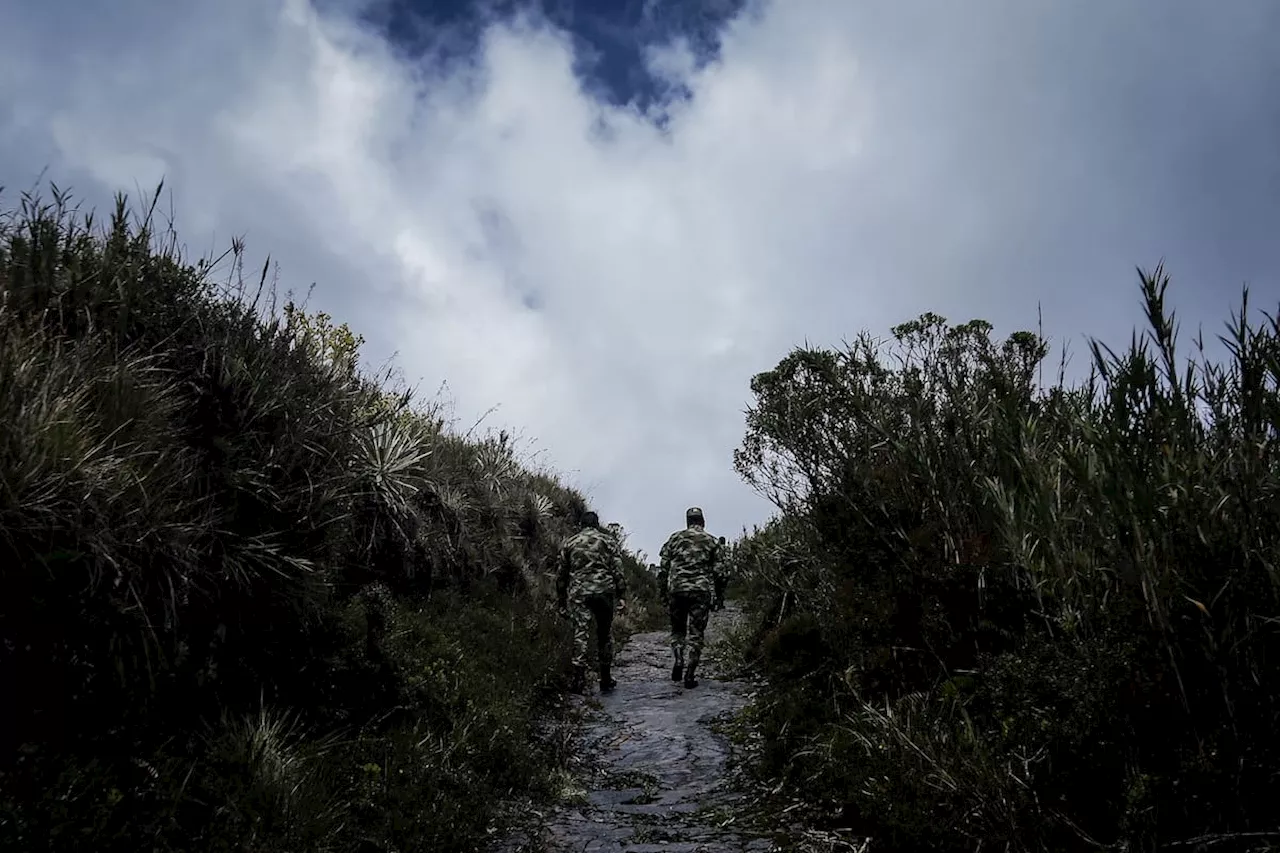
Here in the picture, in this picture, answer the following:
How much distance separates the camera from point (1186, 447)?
3.05 meters

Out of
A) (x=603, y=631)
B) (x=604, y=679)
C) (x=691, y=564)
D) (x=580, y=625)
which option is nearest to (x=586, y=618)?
(x=580, y=625)

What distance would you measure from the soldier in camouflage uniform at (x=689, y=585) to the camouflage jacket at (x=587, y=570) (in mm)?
778

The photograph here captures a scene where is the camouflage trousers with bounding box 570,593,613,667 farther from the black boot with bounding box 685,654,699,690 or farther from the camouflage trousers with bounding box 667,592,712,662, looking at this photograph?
the black boot with bounding box 685,654,699,690

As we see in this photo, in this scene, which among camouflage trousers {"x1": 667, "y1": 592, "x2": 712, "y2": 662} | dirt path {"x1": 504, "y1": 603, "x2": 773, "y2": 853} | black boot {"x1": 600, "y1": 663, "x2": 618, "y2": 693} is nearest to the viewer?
dirt path {"x1": 504, "y1": 603, "x2": 773, "y2": 853}

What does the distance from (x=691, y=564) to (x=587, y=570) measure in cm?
153

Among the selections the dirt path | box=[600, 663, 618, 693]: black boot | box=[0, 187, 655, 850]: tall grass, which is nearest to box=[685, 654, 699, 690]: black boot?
the dirt path

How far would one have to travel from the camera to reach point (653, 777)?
676cm

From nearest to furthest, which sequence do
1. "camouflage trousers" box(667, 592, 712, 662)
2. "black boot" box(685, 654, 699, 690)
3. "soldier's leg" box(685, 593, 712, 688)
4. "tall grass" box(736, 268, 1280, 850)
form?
1. "tall grass" box(736, 268, 1280, 850)
2. "black boot" box(685, 654, 699, 690)
3. "soldier's leg" box(685, 593, 712, 688)
4. "camouflage trousers" box(667, 592, 712, 662)

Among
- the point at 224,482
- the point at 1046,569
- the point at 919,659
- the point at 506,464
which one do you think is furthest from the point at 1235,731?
the point at 506,464

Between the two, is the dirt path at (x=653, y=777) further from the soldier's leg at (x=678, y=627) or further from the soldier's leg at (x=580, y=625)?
the soldier's leg at (x=580, y=625)

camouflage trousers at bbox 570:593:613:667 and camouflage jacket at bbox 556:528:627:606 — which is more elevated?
camouflage jacket at bbox 556:528:627:606

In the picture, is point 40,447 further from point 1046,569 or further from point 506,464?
point 506,464

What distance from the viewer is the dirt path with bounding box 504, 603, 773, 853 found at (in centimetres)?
511

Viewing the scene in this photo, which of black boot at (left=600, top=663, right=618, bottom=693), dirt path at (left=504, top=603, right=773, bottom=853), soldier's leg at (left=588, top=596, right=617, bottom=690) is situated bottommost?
dirt path at (left=504, top=603, right=773, bottom=853)
